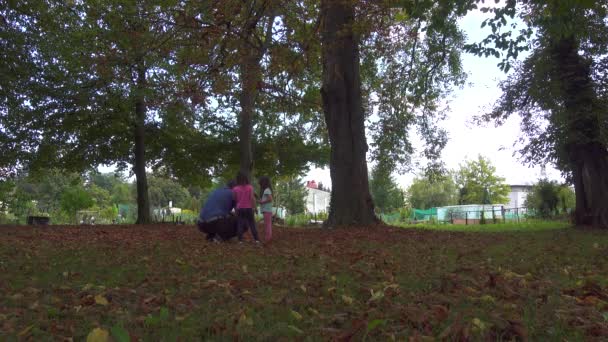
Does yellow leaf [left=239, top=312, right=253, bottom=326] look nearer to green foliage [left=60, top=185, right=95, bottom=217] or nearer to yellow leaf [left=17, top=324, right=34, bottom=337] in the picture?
yellow leaf [left=17, top=324, right=34, bottom=337]

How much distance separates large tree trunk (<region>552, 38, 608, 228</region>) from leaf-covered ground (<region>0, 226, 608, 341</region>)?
12.1 m

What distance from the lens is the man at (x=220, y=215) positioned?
1044 cm

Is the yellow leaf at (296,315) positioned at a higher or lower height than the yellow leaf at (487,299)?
lower

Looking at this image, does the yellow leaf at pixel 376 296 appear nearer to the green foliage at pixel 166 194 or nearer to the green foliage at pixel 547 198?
the green foliage at pixel 547 198

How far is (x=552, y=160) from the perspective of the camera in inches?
848

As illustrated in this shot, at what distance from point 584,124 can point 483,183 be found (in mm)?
71105

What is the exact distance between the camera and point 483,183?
86062mm

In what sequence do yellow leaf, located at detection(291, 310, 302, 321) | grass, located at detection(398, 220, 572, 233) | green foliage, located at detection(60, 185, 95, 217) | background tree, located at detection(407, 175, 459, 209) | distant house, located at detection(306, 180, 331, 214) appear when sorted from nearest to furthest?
1. yellow leaf, located at detection(291, 310, 302, 321)
2. grass, located at detection(398, 220, 572, 233)
3. green foliage, located at detection(60, 185, 95, 217)
4. background tree, located at detection(407, 175, 459, 209)
5. distant house, located at detection(306, 180, 331, 214)

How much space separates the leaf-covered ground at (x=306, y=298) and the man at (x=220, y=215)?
2.93m

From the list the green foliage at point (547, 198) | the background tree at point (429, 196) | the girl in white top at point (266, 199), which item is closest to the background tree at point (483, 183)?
the background tree at point (429, 196)

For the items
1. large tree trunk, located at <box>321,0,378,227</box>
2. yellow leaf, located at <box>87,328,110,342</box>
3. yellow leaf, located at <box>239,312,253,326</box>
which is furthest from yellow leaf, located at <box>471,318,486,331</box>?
large tree trunk, located at <box>321,0,378,227</box>

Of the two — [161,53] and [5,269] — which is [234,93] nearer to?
[161,53]

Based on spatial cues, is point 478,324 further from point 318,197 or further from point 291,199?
point 318,197

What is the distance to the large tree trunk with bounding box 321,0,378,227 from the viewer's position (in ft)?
49.0
